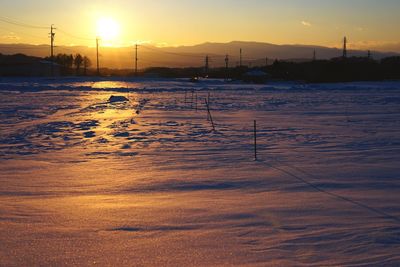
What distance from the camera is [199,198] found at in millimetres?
7625

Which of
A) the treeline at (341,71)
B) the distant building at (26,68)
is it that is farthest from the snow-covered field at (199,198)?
the distant building at (26,68)

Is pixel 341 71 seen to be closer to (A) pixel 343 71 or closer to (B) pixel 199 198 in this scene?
(A) pixel 343 71

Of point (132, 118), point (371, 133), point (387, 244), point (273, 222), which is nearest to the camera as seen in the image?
point (387, 244)

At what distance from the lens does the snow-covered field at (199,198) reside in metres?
5.13

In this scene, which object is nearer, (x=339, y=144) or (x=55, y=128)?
(x=339, y=144)

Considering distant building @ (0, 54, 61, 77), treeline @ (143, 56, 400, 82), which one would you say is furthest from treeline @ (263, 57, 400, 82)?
distant building @ (0, 54, 61, 77)

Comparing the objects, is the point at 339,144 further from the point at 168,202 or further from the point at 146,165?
the point at 168,202

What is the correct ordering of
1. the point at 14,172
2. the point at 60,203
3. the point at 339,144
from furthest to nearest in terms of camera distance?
the point at 339,144 → the point at 14,172 → the point at 60,203

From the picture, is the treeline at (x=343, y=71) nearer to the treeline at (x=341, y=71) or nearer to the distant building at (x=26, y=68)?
the treeline at (x=341, y=71)

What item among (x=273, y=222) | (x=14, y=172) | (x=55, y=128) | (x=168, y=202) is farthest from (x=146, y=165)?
(x=55, y=128)

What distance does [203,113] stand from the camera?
24.5 meters

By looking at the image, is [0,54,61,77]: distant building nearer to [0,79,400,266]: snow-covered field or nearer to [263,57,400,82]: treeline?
[263,57,400,82]: treeline

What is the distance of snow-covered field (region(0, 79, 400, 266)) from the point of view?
5129 mm

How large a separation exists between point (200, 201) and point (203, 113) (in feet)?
56.4
